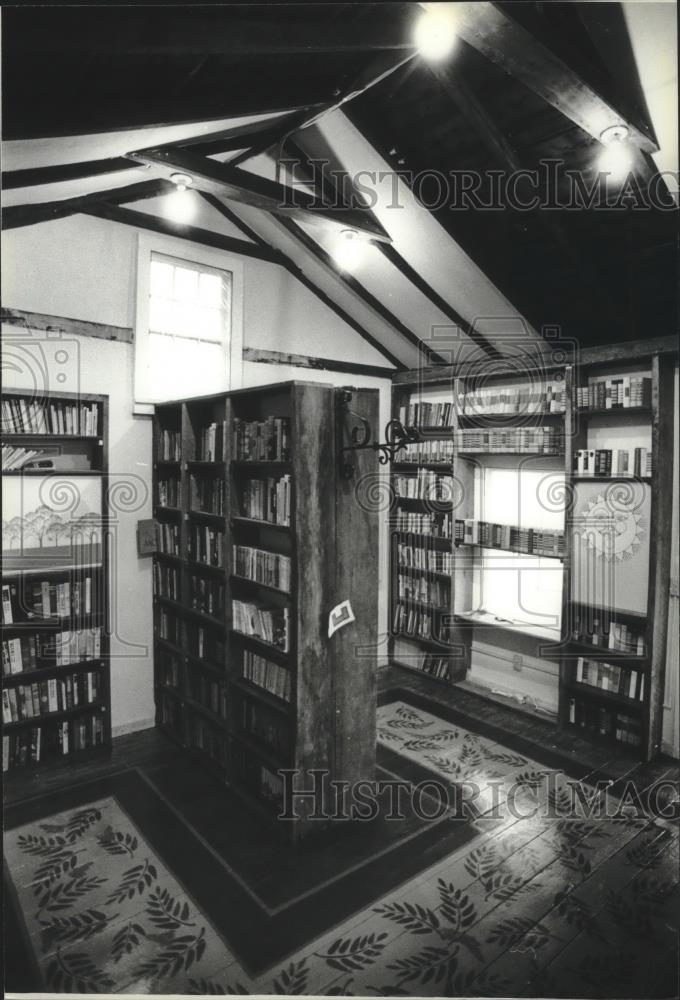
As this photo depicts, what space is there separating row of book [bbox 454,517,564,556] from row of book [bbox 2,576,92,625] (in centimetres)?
318

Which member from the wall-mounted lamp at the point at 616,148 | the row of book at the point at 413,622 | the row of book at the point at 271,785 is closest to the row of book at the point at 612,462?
the wall-mounted lamp at the point at 616,148

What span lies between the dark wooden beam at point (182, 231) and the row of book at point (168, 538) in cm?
226

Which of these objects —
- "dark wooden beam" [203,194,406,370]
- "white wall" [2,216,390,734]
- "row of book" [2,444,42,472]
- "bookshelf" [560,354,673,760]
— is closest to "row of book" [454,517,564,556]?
"bookshelf" [560,354,673,760]

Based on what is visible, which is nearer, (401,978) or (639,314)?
(401,978)

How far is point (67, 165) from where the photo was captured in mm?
3023

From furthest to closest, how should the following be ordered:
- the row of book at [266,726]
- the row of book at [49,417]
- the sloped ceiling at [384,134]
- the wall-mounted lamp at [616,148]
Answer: the row of book at [49,417], the row of book at [266,726], the wall-mounted lamp at [616,148], the sloped ceiling at [384,134]

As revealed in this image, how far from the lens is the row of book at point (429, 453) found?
5.50m

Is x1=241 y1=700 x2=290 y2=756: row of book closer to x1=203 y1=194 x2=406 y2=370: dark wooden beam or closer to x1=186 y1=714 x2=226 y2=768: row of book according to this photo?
x1=186 y1=714 x2=226 y2=768: row of book

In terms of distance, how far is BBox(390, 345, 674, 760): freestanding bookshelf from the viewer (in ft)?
13.6

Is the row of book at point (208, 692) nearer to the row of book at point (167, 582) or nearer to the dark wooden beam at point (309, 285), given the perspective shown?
the row of book at point (167, 582)

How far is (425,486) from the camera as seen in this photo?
18.9 ft

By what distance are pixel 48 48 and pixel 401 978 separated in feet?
11.9

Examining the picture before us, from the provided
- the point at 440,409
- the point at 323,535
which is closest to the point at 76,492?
the point at 323,535

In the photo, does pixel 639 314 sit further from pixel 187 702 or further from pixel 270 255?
pixel 187 702
